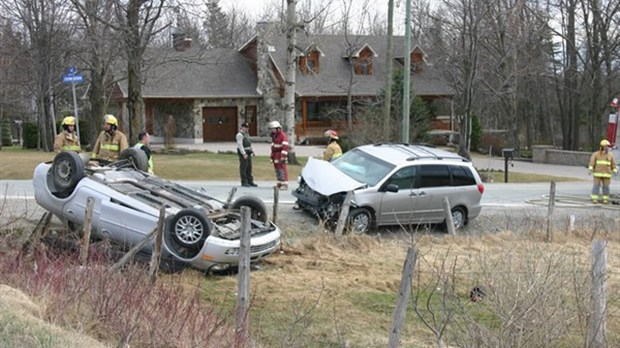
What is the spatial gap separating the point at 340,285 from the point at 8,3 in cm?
2916

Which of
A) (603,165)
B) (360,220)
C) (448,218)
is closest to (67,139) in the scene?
(360,220)

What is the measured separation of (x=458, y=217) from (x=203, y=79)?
34.5 metres

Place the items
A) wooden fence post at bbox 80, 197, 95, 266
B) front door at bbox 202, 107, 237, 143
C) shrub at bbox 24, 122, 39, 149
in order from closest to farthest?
wooden fence post at bbox 80, 197, 95, 266 < shrub at bbox 24, 122, 39, 149 < front door at bbox 202, 107, 237, 143

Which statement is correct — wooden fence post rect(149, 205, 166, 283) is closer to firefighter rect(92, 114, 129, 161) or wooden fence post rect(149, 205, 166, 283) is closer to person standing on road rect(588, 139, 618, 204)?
firefighter rect(92, 114, 129, 161)

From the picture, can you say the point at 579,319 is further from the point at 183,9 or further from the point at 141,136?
the point at 183,9

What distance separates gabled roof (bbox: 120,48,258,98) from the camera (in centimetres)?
4553

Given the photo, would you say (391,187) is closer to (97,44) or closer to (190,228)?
(190,228)

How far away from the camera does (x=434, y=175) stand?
1451 centimetres

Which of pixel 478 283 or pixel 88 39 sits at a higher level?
pixel 88 39

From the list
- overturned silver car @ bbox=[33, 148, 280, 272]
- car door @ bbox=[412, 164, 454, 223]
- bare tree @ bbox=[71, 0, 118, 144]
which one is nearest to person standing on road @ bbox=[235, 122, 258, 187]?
car door @ bbox=[412, 164, 454, 223]

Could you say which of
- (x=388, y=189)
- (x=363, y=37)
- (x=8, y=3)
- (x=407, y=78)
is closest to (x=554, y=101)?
(x=363, y=37)

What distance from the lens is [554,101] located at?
56.2m

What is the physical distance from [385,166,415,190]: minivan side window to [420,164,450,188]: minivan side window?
0.77ft

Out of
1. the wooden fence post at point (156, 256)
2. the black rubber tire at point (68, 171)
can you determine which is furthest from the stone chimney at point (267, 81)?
the wooden fence post at point (156, 256)
